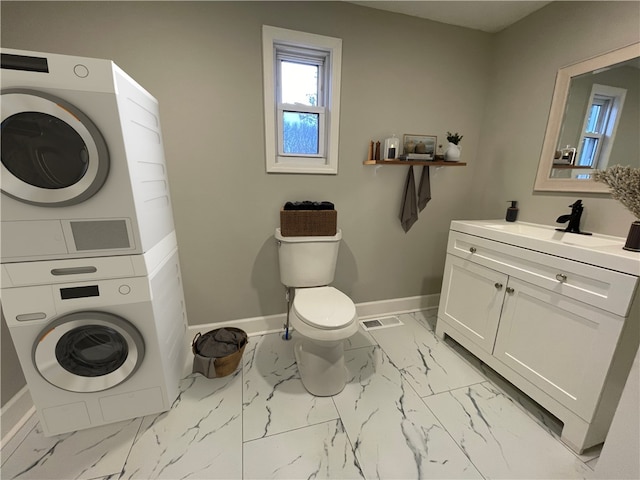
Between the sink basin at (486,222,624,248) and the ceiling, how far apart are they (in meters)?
1.42

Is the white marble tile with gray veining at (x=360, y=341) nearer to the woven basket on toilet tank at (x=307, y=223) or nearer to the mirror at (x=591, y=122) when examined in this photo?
the woven basket on toilet tank at (x=307, y=223)

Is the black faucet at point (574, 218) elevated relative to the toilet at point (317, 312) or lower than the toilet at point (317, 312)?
elevated

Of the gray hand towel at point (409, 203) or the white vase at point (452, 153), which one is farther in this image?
the gray hand towel at point (409, 203)

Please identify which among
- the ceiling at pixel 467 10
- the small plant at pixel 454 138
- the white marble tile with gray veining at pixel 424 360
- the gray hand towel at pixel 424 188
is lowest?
the white marble tile with gray veining at pixel 424 360

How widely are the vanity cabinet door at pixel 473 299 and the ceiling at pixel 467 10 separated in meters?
1.64

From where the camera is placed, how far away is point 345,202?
1.94 m

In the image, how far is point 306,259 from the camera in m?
1.68

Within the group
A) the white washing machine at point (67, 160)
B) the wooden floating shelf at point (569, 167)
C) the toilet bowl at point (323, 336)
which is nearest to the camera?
the white washing machine at point (67, 160)

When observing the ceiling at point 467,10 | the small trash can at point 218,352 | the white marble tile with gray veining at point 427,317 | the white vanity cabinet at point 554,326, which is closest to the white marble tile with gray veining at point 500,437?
the white vanity cabinet at point 554,326

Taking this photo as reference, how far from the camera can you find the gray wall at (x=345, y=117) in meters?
1.41

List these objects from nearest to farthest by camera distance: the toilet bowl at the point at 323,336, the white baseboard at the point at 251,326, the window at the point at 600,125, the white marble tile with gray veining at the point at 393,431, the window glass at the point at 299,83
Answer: the white marble tile with gray veining at the point at 393,431 → the white baseboard at the point at 251,326 → the toilet bowl at the point at 323,336 → the window at the point at 600,125 → the window glass at the point at 299,83

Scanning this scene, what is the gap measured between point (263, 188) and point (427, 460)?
66.5 inches

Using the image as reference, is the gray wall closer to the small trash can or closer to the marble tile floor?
the small trash can

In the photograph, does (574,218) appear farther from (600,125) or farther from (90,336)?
(90,336)
